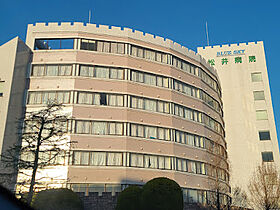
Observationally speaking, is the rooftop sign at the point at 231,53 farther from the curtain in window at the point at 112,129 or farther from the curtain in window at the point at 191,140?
the curtain in window at the point at 112,129

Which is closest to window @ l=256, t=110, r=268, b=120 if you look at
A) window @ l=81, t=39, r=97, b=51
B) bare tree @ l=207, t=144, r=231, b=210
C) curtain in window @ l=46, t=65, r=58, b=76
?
bare tree @ l=207, t=144, r=231, b=210

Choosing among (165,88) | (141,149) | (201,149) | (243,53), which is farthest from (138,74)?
(243,53)

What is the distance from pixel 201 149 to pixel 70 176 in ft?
60.5

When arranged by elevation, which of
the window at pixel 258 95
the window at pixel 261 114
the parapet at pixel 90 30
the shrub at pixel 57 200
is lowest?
the shrub at pixel 57 200

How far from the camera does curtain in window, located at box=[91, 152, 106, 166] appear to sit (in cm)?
3453

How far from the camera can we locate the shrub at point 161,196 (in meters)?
24.3

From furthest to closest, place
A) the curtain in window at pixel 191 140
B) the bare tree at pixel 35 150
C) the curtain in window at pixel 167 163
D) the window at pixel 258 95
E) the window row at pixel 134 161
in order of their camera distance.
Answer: the window at pixel 258 95 → the curtain in window at pixel 191 140 → the curtain in window at pixel 167 163 → the window row at pixel 134 161 → the bare tree at pixel 35 150

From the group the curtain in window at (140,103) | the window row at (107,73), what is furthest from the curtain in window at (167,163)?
the window row at (107,73)

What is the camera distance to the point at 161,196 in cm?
2456

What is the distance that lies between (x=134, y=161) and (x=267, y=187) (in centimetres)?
2101

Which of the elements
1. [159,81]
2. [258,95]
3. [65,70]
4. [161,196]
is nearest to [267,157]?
[258,95]

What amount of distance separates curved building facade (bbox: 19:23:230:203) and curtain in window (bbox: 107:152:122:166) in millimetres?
113

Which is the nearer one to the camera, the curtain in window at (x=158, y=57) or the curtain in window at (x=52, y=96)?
the curtain in window at (x=52, y=96)

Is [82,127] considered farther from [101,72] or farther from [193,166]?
[193,166]
